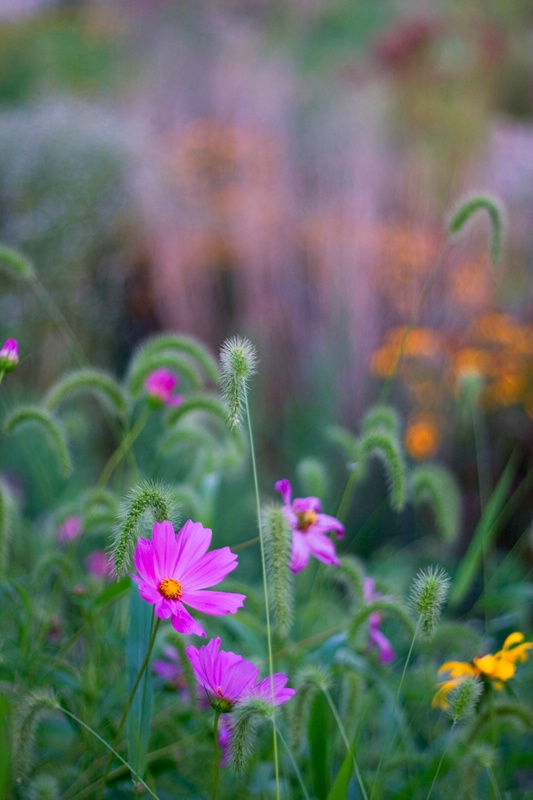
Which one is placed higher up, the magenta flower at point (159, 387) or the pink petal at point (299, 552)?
the magenta flower at point (159, 387)

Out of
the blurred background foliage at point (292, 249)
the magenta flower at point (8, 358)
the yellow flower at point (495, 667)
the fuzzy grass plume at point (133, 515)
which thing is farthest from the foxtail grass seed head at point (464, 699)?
the blurred background foliage at point (292, 249)

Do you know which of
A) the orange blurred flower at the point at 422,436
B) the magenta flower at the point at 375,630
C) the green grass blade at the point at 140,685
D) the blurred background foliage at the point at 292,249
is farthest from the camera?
the blurred background foliage at the point at 292,249

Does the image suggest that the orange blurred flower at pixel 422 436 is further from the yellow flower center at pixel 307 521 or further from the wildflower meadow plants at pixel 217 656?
the yellow flower center at pixel 307 521

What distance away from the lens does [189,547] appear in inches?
35.3

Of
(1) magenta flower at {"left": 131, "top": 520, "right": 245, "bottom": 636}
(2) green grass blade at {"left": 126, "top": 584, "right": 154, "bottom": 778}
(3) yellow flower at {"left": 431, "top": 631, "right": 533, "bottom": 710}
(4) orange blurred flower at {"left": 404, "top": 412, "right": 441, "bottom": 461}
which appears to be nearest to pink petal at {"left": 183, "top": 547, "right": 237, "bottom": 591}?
(1) magenta flower at {"left": 131, "top": 520, "right": 245, "bottom": 636}

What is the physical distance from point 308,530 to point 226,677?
331mm

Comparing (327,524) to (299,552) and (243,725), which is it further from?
(243,725)

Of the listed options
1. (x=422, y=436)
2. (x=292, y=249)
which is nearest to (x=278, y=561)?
(x=422, y=436)

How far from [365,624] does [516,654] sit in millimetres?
292

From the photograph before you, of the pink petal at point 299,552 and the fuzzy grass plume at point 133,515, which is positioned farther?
the pink petal at point 299,552

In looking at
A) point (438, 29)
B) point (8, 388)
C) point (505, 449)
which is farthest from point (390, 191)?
point (438, 29)

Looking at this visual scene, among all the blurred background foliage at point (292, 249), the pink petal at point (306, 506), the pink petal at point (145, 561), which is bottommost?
the pink petal at point (145, 561)

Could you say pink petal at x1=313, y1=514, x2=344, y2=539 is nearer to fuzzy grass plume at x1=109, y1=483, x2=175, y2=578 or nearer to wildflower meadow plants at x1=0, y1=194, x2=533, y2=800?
wildflower meadow plants at x1=0, y1=194, x2=533, y2=800

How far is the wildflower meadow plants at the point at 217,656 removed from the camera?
876 millimetres
